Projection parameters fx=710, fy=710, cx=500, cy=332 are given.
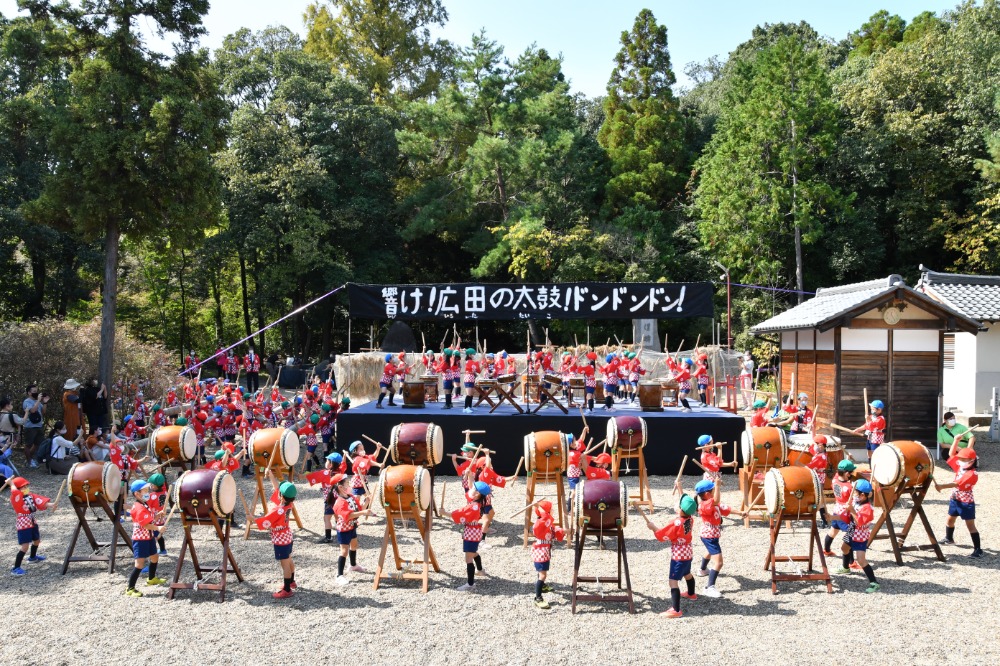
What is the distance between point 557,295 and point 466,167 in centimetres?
1269

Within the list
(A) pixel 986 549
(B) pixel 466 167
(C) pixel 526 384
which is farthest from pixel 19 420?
(B) pixel 466 167

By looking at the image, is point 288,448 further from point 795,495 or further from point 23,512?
point 795,495

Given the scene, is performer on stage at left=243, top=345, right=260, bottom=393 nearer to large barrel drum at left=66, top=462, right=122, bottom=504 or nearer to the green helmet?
large barrel drum at left=66, top=462, right=122, bottom=504

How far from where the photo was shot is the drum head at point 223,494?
6.78m

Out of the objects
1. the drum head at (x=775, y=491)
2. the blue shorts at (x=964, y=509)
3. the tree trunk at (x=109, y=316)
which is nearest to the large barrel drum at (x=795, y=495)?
the drum head at (x=775, y=491)

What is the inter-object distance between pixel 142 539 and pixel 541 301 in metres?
9.41

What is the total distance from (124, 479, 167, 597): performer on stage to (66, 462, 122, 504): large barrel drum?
2.06ft

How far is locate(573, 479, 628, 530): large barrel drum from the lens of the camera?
646cm

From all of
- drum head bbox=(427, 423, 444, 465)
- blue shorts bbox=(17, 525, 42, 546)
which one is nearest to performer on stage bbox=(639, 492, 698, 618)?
drum head bbox=(427, 423, 444, 465)

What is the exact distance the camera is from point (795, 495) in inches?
271

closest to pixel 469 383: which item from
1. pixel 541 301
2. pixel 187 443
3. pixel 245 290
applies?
pixel 541 301

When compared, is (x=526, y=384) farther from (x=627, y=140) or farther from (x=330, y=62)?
(x=330, y=62)

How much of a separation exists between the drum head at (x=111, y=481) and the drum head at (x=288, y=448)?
187 centimetres

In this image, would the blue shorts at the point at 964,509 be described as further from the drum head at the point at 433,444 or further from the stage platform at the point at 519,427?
the drum head at the point at 433,444
